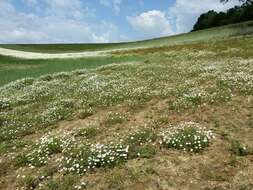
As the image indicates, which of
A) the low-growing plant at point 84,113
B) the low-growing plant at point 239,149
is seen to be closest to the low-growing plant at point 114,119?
the low-growing plant at point 84,113

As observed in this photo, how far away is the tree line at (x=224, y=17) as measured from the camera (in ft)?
425

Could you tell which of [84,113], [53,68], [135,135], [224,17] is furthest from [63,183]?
[224,17]

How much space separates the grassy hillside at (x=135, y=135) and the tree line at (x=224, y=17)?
349 ft

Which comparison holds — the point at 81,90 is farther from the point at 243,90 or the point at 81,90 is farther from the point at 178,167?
the point at 178,167

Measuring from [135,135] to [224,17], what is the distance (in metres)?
144

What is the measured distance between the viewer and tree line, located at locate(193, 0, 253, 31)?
130 m

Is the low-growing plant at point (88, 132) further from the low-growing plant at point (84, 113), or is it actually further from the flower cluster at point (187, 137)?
the flower cluster at point (187, 137)

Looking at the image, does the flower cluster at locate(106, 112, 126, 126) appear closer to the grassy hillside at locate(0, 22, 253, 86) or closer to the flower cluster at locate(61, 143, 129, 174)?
the flower cluster at locate(61, 143, 129, 174)

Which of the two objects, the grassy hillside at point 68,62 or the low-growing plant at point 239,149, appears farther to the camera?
the grassy hillside at point 68,62

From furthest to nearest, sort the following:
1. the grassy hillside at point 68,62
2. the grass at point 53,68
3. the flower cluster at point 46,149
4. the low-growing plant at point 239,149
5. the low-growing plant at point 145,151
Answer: the grassy hillside at point 68,62 < the grass at point 53,68 < the flower cluster at point 46,149 < the low-growing plant at point 145,151 < the low-growing plant at point 239,149

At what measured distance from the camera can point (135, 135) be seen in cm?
1620

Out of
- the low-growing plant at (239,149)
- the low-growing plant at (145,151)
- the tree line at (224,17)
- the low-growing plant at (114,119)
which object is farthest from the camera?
the tree line at (224,17)

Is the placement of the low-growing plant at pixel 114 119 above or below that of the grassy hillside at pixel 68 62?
above

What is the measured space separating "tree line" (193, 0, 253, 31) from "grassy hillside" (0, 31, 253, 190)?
4193 inches
